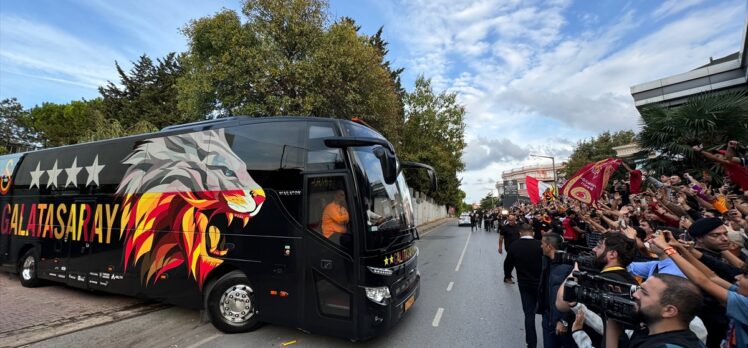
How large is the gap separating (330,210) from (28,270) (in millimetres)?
9279

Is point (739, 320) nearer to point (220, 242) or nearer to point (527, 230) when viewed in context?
point (527, 230)

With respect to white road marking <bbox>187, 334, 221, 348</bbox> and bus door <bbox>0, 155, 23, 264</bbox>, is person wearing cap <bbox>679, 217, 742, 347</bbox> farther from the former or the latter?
bus door <bbox>0, 155, 23, 264</bbox>

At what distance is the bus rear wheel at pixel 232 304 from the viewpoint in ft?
Answer: 18.4

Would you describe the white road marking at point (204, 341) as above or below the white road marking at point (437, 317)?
above

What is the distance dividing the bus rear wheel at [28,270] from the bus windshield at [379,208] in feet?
30.2

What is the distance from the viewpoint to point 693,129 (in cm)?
996

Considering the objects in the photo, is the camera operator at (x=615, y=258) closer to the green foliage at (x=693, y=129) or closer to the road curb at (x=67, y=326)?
the road curb at (x=67, y=326)

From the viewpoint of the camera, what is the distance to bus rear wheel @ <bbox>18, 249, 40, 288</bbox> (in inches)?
348

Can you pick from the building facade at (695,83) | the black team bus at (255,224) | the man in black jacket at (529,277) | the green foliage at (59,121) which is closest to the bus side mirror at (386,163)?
the black team bus at (255,224)

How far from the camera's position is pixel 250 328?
5707 millimetres

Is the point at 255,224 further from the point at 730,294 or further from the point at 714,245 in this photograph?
the point at 714,245

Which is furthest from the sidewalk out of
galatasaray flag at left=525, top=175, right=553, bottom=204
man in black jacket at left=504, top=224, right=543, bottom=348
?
galatasaray flag at left=525, top=175, right=553, bottom=204

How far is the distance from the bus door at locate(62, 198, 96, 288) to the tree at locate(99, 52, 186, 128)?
27281mm

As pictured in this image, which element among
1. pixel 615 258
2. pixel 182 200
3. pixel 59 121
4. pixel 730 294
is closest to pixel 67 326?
pixel 182 200
